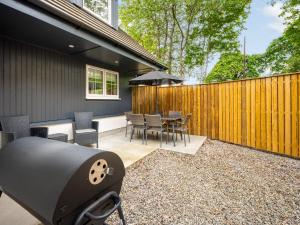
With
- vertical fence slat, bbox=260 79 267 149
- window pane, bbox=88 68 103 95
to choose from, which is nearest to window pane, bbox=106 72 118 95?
window pane, bbox=88 68 103 95

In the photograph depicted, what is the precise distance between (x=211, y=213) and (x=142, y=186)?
1.18 m

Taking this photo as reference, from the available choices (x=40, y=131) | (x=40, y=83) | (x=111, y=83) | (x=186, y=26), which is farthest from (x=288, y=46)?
(x=40, y=131)

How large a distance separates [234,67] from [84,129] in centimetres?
1477

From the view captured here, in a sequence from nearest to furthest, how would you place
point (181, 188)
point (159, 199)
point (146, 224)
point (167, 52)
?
point (146, 224)
point (159, 199)
point (181, 188)
point (167, 52)

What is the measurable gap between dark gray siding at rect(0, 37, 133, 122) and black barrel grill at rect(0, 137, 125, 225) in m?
3.02

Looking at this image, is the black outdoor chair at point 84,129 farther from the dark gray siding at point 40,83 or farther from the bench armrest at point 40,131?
the bench armrest at point 40,131

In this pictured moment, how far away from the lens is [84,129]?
4969mm

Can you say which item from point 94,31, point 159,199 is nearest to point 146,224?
point 159,199

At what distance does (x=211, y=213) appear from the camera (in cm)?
219

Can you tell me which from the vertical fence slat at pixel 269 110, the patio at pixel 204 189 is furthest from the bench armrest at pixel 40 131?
the vertical fence slat at pixel 269 110

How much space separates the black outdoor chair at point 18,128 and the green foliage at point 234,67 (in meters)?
15.3

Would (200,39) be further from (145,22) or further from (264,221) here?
(264,221)

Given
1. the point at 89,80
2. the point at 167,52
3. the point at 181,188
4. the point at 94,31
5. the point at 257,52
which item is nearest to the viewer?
the point at 181,188

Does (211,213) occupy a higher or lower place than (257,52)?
lower
